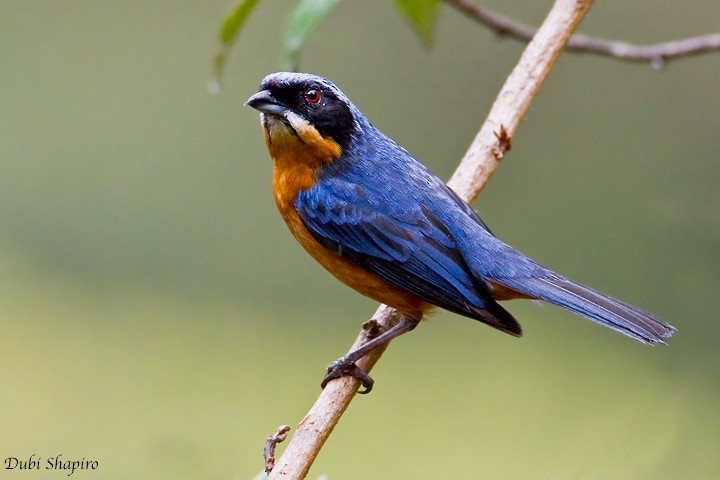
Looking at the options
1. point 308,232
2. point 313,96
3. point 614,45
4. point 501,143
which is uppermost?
point 614,45

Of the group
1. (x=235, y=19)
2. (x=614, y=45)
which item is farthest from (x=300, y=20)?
(x=614, y=45)

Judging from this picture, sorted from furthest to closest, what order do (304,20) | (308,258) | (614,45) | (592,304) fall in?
1. (308,258)
2. (614,45)
3. (592,304)
4. (304,20)

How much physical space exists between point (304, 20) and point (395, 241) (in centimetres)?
98

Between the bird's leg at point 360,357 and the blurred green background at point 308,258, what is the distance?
2083 mm

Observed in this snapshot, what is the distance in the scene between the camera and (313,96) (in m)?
3.83

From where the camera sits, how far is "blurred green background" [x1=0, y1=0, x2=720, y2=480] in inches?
241

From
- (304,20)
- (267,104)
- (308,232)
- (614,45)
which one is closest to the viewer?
(304,20)

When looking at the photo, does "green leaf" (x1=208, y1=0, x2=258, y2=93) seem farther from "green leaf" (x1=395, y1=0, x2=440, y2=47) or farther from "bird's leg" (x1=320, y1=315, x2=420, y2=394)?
"bird's leg" (x1=320, y1=315, x2=420, y2=394)

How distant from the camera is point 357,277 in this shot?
3969 millimetres

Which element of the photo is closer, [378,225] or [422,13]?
[422,13]

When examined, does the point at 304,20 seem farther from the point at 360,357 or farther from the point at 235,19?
the point at 360,357

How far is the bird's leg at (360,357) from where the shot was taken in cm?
370

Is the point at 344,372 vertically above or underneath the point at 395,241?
underneath

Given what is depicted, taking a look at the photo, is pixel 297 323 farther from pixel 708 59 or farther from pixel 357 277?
pixel 708 59
